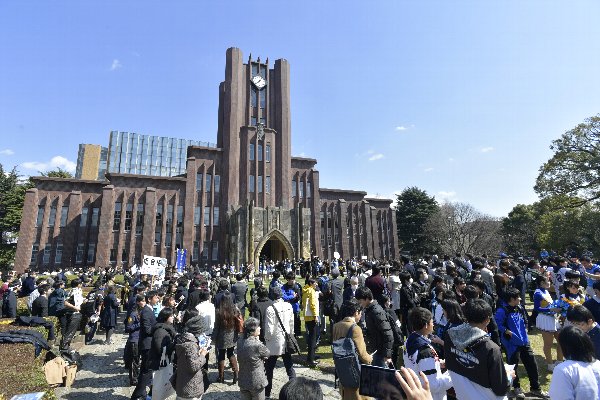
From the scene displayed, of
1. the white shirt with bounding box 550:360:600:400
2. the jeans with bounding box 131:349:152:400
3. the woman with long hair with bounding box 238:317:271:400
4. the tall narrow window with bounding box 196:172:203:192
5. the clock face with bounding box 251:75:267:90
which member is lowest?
the jeans with bounding box 131:349:152:400

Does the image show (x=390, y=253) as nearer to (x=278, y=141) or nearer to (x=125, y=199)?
(x=278, y=141)

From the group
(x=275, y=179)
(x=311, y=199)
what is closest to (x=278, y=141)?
(x=275, y=179)

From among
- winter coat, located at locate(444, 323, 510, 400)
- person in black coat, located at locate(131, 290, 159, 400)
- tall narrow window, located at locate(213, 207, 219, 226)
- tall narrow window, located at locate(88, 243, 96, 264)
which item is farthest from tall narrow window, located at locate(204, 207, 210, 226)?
winter coat, located at locate(444, 323, 510, 400)

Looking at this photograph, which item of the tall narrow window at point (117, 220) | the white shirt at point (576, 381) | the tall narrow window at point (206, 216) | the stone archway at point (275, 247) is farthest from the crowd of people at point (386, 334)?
the tall narrow window at point (206, 216)

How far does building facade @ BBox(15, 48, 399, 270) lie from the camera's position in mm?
34688

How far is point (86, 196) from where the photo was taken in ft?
118

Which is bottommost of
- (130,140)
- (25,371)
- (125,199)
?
(25,371)

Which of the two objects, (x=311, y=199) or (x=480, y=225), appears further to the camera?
(x=311, y=199)

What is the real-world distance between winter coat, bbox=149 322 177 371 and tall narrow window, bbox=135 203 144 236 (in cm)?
3435

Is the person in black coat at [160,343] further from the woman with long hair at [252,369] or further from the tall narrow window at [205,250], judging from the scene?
the tall narrow window at [205,250]

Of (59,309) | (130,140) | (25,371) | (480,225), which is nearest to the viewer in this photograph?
(25,371)

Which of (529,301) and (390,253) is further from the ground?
(390,253)

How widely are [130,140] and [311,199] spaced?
181ft

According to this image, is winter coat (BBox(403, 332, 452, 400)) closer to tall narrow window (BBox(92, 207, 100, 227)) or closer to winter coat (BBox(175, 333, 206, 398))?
winter coat (BBox(175, 333, 206, 398))
